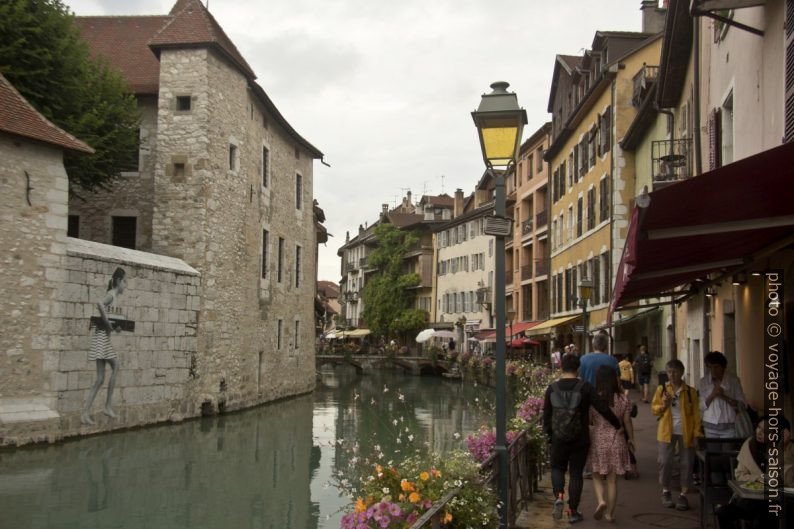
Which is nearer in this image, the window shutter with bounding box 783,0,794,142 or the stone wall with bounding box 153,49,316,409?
the window shutter with bounding box 783,0,794,142

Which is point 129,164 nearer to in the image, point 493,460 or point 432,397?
point 432,397

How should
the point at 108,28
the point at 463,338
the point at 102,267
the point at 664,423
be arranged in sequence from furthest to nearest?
the point at 463,338 → the point at 108,28 → the point at 102,267 → the point at 664,423

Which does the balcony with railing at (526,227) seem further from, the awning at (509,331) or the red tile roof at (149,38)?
the red tile roof at (149,38)

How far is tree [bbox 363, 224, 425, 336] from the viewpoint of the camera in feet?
213

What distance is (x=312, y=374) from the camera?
3353cm

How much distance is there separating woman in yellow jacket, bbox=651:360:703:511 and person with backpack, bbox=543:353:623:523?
1084 millimetres

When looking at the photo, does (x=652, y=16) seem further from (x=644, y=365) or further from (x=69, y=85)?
(x=69, y=85)

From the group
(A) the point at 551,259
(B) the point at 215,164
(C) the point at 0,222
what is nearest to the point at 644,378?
(B) the point at 215,164

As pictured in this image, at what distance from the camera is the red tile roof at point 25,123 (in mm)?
15086

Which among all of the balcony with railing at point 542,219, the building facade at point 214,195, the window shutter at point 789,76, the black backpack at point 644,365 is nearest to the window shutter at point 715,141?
the window shutter at point 789,76

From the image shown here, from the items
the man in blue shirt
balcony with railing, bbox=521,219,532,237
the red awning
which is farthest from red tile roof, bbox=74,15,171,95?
balcony with railing, bbox=521,219,532,237

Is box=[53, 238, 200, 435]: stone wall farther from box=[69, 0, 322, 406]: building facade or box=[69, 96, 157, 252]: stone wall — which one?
box=[69, 96, 157, 252]: stone wall

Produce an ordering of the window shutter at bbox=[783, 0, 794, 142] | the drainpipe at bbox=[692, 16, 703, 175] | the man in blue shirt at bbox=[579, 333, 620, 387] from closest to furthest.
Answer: the window shutter at bbox=[783, 0, 794, 142]
the man in blue shirt at bbox=[579, 333, 620, 387]
the drainpipe at bbox=[692, 16, 703, 175]

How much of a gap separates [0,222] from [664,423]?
39.7 ft
